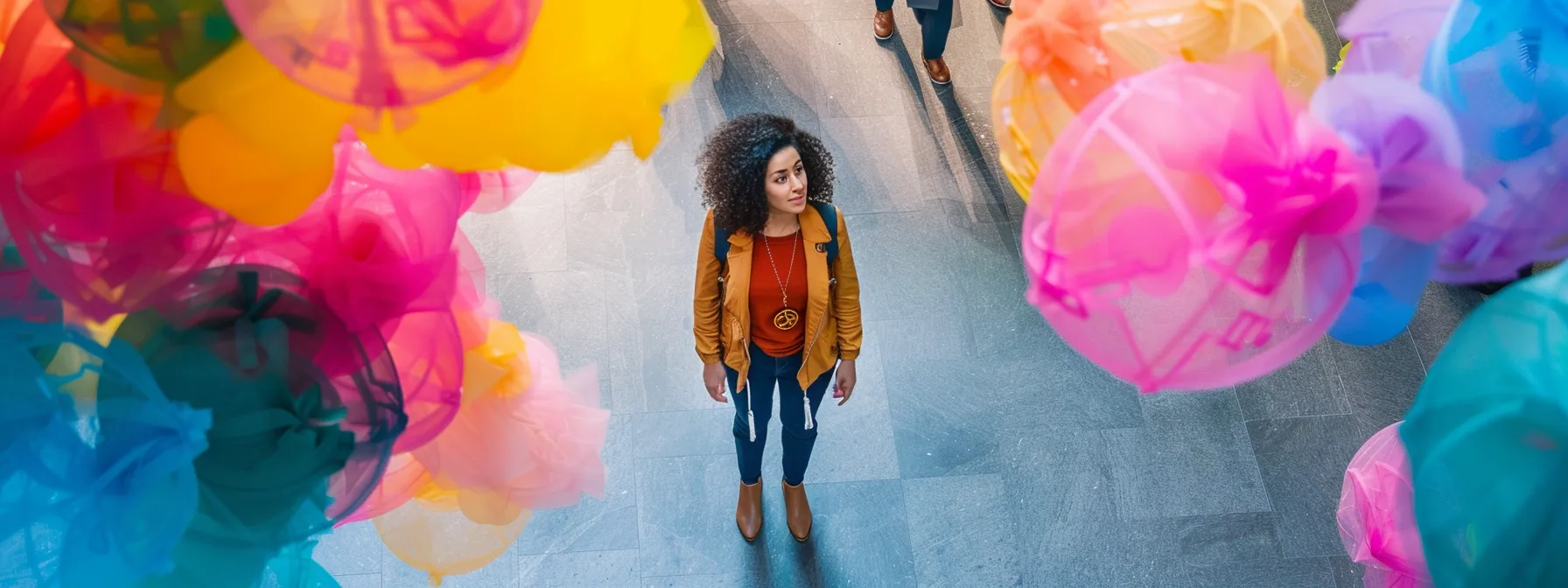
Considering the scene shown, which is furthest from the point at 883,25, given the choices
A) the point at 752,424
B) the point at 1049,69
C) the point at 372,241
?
Result: the point at 372,241

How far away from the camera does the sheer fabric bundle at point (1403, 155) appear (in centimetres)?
158

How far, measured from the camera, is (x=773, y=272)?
2576mm

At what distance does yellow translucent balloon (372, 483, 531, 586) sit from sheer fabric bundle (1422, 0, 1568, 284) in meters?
1.74

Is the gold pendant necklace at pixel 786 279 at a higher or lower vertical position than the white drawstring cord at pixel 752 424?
higher

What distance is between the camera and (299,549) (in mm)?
1842

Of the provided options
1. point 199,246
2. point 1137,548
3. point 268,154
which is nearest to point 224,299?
point 199,246

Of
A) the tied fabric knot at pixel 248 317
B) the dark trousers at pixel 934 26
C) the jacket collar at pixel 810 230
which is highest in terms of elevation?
the tied fabric knot at pixel 248 317

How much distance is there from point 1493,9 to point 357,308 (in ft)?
5.59

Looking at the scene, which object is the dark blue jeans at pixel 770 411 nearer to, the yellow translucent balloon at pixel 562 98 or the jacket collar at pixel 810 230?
the jacket collar at pixel 810 230

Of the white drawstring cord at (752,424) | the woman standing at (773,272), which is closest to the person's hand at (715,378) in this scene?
the woman standing at (773,272)

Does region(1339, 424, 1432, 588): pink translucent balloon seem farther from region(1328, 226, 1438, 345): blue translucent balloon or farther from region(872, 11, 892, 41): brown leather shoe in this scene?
region(872, 11, 892, 41): brown leather shoe

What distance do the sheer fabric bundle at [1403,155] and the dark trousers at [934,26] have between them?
243 cm

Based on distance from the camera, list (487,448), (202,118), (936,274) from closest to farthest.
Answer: (202,118) < (487,448) < (936,274)

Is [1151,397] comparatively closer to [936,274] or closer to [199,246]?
[936,274]
